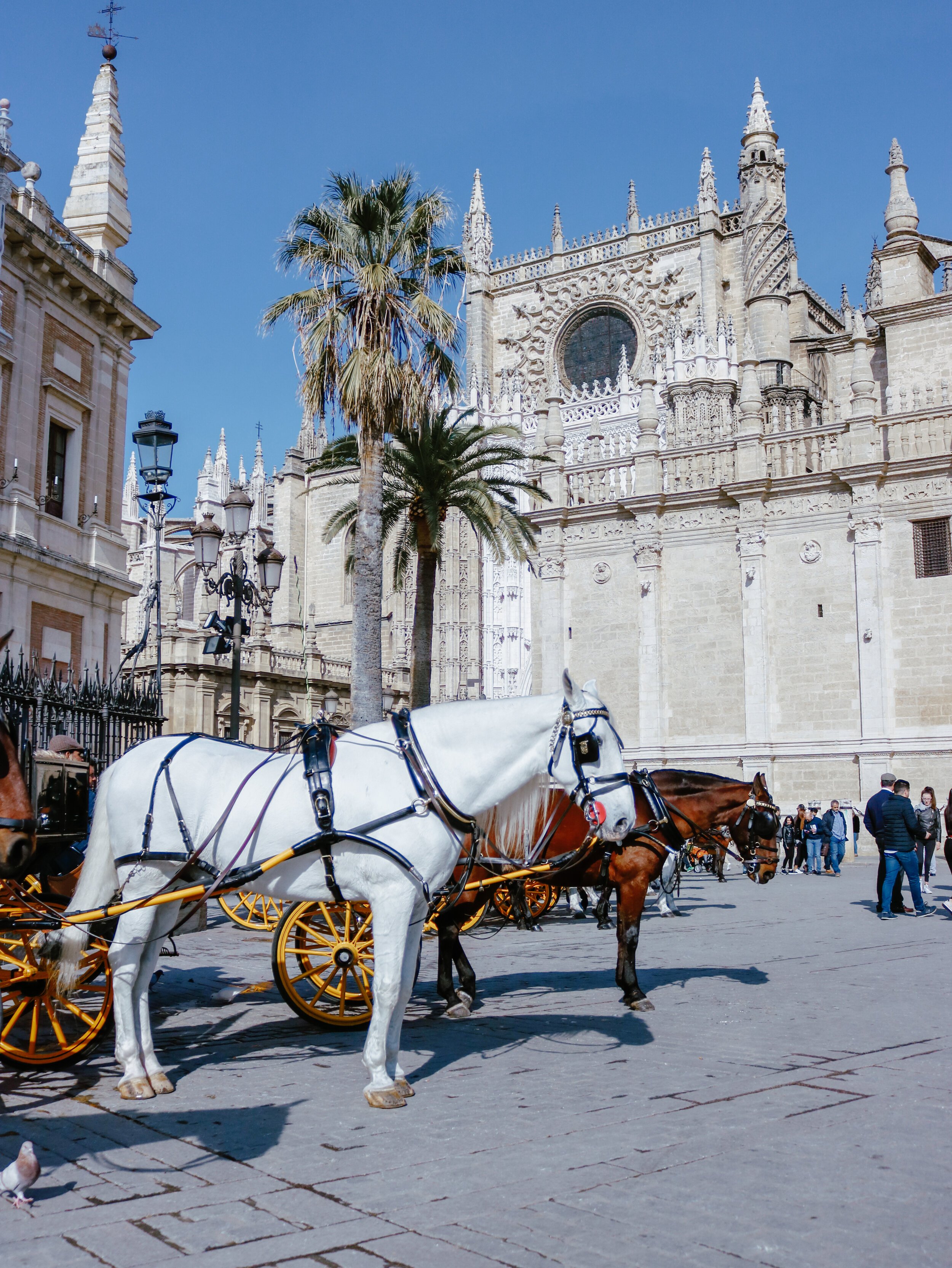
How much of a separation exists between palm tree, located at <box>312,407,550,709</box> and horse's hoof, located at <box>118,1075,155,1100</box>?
36.1 feet

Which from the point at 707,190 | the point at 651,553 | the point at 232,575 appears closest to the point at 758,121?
the point at 707,190

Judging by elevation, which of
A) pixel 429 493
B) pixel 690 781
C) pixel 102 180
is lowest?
pixel 690 781

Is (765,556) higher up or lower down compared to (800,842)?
higher up

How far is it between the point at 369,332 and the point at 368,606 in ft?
12.3

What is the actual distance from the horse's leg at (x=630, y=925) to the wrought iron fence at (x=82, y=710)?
195 inches

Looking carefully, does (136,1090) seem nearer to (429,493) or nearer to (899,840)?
(899,840)

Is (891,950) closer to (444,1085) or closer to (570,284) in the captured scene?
(444,1085)

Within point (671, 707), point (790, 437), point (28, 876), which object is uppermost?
point (790, 437)

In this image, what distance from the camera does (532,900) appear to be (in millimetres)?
10969

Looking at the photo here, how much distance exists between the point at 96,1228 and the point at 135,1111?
1439 millimetres

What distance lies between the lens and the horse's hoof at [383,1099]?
4824 millimetres

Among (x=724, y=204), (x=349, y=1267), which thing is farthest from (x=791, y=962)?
(x=724, y=204)

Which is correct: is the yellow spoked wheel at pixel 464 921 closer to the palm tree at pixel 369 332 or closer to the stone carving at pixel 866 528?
the palm tree at pixel 369 332

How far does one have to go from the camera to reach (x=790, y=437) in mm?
28250
